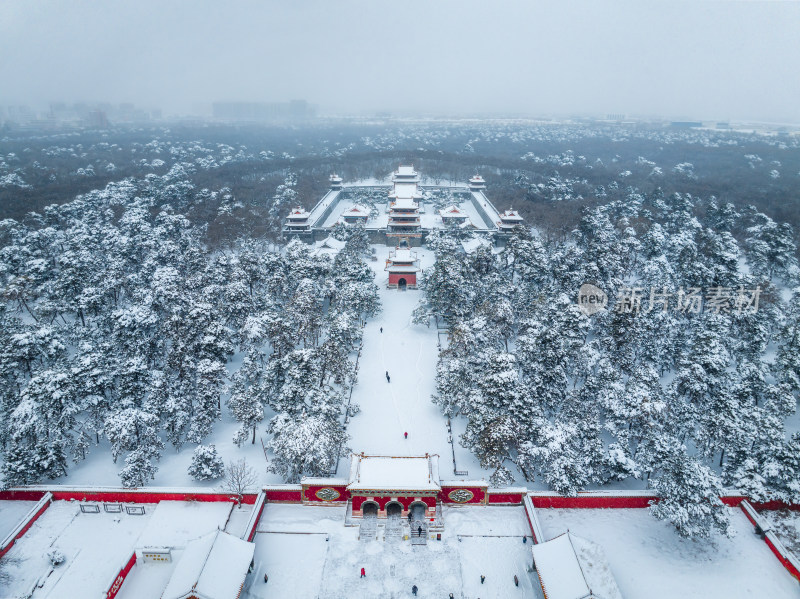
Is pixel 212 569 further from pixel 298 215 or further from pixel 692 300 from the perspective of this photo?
pixel 298 215

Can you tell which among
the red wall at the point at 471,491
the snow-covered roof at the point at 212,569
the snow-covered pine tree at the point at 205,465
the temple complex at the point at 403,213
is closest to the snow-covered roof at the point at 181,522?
the snow-covered pine tree at the point at 205,465

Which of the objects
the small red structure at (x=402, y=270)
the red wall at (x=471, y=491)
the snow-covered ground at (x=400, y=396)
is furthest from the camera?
the small red structure at (x=402, y=270)

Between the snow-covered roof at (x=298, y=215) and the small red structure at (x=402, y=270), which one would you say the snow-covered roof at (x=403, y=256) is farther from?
the snow-covered roof at (x=298, y=215)

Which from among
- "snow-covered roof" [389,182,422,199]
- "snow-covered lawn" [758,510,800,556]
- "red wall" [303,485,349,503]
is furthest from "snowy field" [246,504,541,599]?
"snow-covered roof" [389,182,422,199]

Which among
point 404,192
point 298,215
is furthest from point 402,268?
point 404,192

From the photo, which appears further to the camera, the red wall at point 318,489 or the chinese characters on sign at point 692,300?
the chinese characters on sign at point 692,300

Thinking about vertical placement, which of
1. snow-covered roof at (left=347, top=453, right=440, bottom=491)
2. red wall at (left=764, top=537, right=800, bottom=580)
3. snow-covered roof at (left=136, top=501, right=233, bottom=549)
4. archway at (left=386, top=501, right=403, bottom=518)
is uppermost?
snow-covered roof at (left=347, top=453, right=440, bottom=491)

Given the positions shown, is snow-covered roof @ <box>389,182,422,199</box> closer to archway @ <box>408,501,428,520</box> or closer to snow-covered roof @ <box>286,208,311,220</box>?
snow-covered roof @ <box>286,208,311,220</box>
